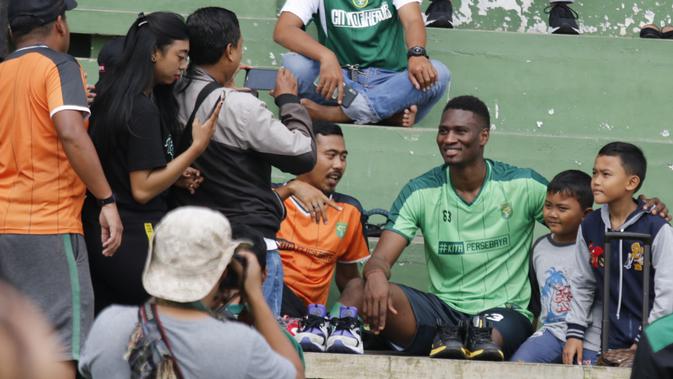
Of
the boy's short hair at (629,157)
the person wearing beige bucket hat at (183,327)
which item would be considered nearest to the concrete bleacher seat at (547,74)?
the boy's short hair at (629,157)

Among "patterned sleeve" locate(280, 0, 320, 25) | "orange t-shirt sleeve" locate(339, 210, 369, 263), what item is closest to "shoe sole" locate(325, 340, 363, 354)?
"orange t-shirt sleeve" locate(339, 210, 369, 263)

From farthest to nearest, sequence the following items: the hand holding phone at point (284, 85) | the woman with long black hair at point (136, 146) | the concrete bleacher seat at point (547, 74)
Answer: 1. the concrete bleacher seat at point (547, 74)
2. the hand holding phone at point (284, 85)
3. the woman with long black hair at point (136, 146)

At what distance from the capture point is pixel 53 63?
167 inches

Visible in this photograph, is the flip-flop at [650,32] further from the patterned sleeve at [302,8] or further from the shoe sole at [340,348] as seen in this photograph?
the shoe sole at [340,348]

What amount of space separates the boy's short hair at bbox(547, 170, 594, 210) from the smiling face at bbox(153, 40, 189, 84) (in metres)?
1.86

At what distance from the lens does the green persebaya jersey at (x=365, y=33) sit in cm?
684

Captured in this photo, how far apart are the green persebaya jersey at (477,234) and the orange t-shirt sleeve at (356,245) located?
132 mm

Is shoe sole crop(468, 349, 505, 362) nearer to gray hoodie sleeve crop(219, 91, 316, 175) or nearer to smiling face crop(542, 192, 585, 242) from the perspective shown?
smiling face crop(542, 192, 585, 242)

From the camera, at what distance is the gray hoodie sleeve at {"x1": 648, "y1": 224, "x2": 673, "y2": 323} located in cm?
493

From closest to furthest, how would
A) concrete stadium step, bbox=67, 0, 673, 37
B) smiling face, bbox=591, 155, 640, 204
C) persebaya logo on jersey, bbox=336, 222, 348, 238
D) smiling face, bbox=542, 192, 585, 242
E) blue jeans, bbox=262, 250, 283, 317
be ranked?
blue jeans, bbox=262, 250, 283, 317 < smiling face, bbox=591, 155, 640, 204 < smiling face, bbox=542, 192, 585, 242 < persebaya logo on jersey, bbox=336, 222, 348, 238 < concrete stadium step, bbox=67, 0, 673, 37

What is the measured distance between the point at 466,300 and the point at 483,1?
10.1ft

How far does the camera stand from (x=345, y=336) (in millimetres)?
4973

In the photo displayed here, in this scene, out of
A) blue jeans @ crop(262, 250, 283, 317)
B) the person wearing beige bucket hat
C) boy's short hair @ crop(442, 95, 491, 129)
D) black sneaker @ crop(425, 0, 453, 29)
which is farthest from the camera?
black sneaker @ crop(425, 0, 453, 29)

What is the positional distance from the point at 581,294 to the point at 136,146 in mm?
1921
